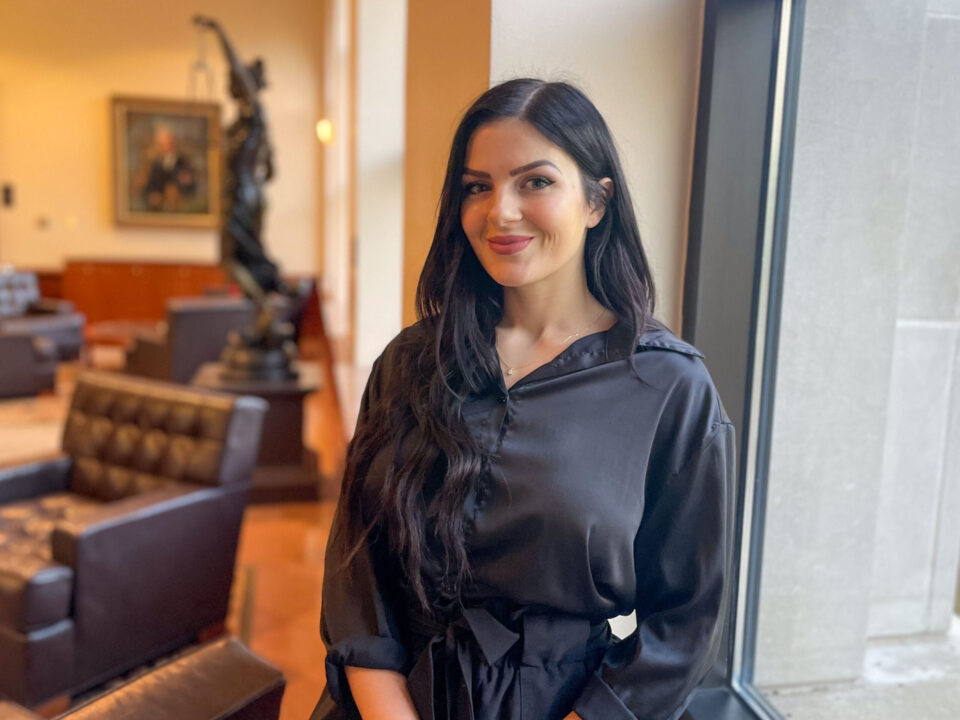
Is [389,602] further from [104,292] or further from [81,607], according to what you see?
[104,292]

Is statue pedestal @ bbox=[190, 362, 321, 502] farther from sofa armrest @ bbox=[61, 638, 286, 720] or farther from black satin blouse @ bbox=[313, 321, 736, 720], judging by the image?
black satin blouse @ bbox=[313, 321, 736, 720]

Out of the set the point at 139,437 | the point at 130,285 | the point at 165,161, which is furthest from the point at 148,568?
the point at 165,161

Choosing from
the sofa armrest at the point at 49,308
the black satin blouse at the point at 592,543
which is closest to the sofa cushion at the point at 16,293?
the sofa armrest at the point at 49,308

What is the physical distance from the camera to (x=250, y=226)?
4578 millimetres

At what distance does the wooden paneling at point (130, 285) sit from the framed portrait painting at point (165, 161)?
579 mm

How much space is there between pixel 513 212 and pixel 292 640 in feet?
7.44

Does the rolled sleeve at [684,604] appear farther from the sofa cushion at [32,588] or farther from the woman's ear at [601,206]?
the sofa cushion at [32,588]

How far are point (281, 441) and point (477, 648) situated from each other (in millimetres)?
3499

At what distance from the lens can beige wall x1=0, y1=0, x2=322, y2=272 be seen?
8906 millimetres

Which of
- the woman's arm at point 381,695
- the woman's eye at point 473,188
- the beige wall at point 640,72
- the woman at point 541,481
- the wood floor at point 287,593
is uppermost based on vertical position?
the beige wall at point 640,72

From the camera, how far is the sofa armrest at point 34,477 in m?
3.05

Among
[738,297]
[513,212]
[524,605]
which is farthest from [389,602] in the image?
[738,297]

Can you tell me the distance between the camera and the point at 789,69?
146cm

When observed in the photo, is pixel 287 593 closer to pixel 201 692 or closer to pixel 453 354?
pixel 201 692
